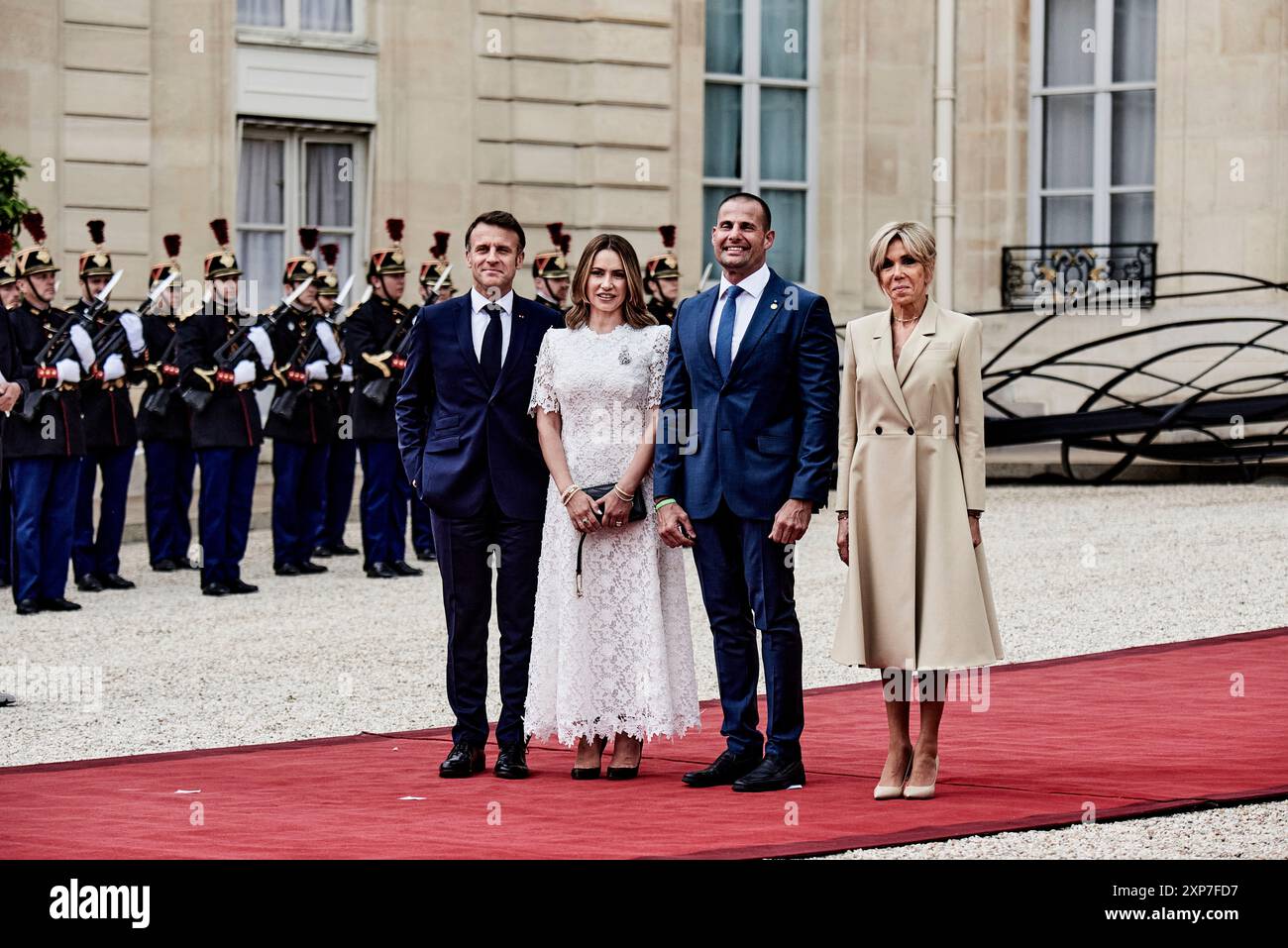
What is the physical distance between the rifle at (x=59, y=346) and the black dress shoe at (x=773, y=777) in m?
6.60

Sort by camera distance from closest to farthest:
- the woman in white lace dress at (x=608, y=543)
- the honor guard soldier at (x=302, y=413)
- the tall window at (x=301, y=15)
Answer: the woman in white lace dress at (x=608, y=543), the honor guard soldier at (x=302, y=413), the tall window at (x=301, y=15)

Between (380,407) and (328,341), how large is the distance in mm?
656

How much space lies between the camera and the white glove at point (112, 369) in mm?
12953

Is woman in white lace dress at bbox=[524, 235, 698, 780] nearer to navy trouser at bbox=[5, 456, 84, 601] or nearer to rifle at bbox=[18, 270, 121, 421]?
navy trouser at bbox=[5, 456, 84, 601]

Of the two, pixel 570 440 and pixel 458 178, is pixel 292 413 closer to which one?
pixel 458 178

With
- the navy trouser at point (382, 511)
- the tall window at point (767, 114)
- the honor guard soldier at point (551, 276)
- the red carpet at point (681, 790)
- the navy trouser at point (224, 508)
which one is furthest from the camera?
the tall window at point (767, 114)

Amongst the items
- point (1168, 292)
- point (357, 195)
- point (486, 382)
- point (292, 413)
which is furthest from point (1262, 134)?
point (486, 382)

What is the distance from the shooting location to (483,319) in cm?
720

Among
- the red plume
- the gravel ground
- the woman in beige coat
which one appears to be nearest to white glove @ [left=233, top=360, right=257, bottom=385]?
the gravel ground

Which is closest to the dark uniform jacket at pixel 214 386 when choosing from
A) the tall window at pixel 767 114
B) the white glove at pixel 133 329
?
the white glove at pixel 133 329

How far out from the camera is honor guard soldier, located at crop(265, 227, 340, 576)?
1365 cm

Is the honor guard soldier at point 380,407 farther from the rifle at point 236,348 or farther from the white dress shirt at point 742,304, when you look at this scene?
the white dress shirt at point 742,304

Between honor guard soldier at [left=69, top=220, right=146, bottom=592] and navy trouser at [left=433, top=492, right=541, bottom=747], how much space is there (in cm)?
612
